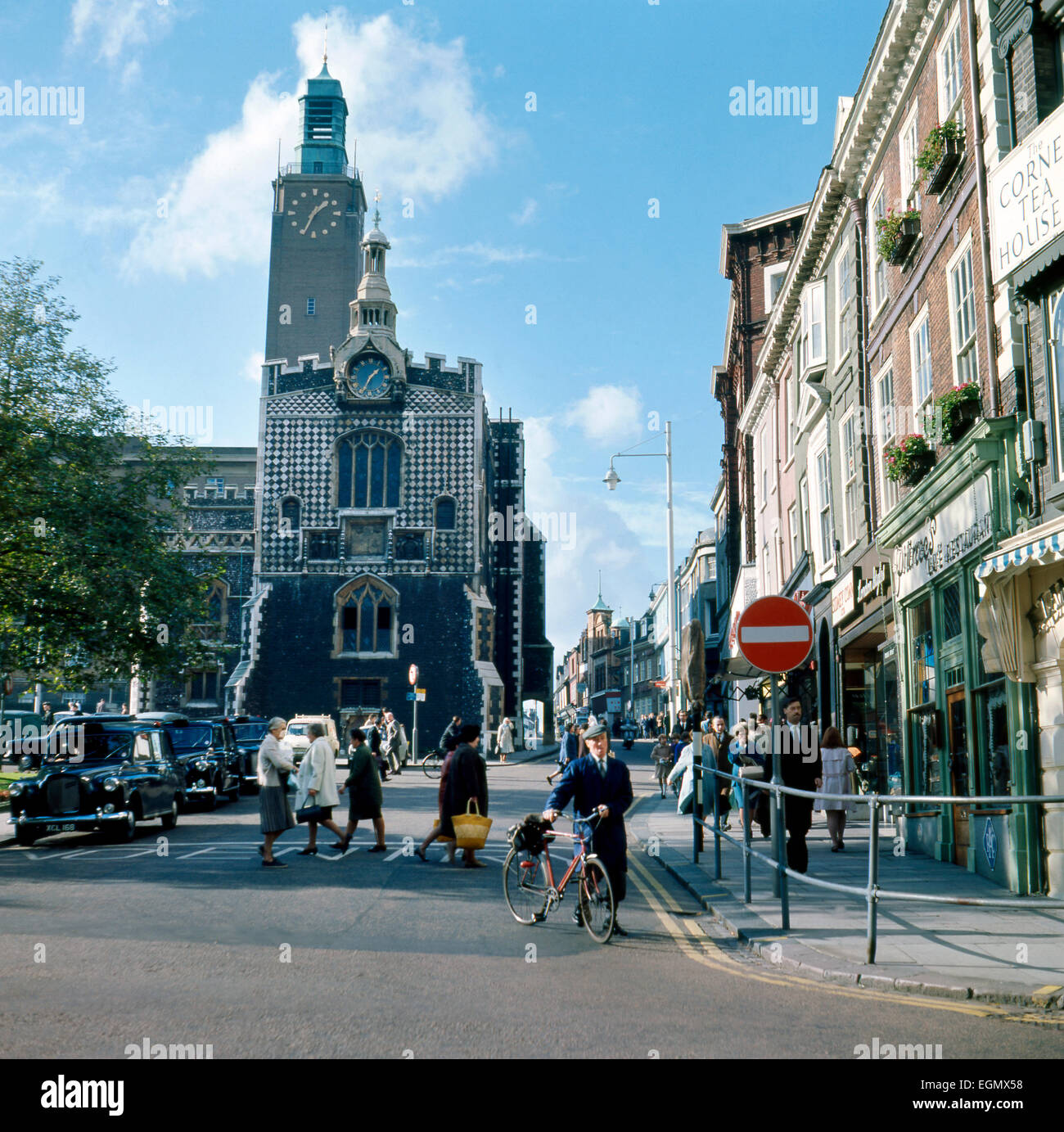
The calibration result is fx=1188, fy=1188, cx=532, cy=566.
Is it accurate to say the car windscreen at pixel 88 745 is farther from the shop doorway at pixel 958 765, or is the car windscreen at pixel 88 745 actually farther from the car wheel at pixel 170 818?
the shop doorway at pixel 958 765

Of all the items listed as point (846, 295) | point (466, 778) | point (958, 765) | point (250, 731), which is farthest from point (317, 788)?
point (250, 731)

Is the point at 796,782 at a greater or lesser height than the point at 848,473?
lesser

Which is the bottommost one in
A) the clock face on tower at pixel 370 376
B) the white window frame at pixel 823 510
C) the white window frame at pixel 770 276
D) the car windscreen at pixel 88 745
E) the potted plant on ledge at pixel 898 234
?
the car windscreen at pixel 88 745

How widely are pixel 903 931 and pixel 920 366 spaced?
9.24 metres

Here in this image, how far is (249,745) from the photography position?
2766 cm

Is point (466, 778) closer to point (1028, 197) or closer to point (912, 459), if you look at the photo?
point (912, 459)

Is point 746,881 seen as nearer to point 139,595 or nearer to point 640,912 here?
point 640,912

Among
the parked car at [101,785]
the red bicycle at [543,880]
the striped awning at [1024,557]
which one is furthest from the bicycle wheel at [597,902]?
the parked car at [101,785]

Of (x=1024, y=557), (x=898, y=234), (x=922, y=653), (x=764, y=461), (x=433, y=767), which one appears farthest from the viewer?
(x=433, y=767)

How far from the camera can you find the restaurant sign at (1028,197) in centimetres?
1043

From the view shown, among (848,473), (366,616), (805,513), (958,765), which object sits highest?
(366,616)

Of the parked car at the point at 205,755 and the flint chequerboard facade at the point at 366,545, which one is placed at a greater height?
the flint chequerboard facade at the point at 366,545

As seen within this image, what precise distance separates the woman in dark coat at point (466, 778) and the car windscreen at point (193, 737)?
1149 centimetres

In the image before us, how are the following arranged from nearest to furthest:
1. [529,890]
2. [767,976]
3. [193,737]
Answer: [767,976] → [529,890] → [193,737]
